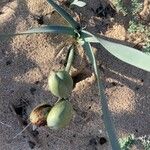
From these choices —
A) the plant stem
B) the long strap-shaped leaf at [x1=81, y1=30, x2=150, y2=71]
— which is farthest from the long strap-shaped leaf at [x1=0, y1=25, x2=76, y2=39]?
the long strap-shaped leaf at [x1=81, y1=30, x2=150, y2=71]

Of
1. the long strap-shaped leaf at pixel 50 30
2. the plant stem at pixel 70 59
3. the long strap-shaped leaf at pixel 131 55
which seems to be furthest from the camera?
the plant stem at pixel 70 59

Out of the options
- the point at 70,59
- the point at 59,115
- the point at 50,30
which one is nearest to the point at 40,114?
the point at 59,115

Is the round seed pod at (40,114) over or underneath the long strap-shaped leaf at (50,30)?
underneath

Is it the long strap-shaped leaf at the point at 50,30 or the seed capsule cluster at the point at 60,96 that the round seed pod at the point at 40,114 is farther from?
the long strap-shaped leaf at the point at 50,30

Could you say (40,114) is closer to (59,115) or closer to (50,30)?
(59,115)

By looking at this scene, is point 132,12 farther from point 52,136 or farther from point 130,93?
point 52,136

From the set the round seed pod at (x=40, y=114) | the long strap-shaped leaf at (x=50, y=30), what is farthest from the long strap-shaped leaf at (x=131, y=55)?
the round seed pod at (x=40, y=114)

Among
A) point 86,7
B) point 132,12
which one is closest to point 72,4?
point 86,7
